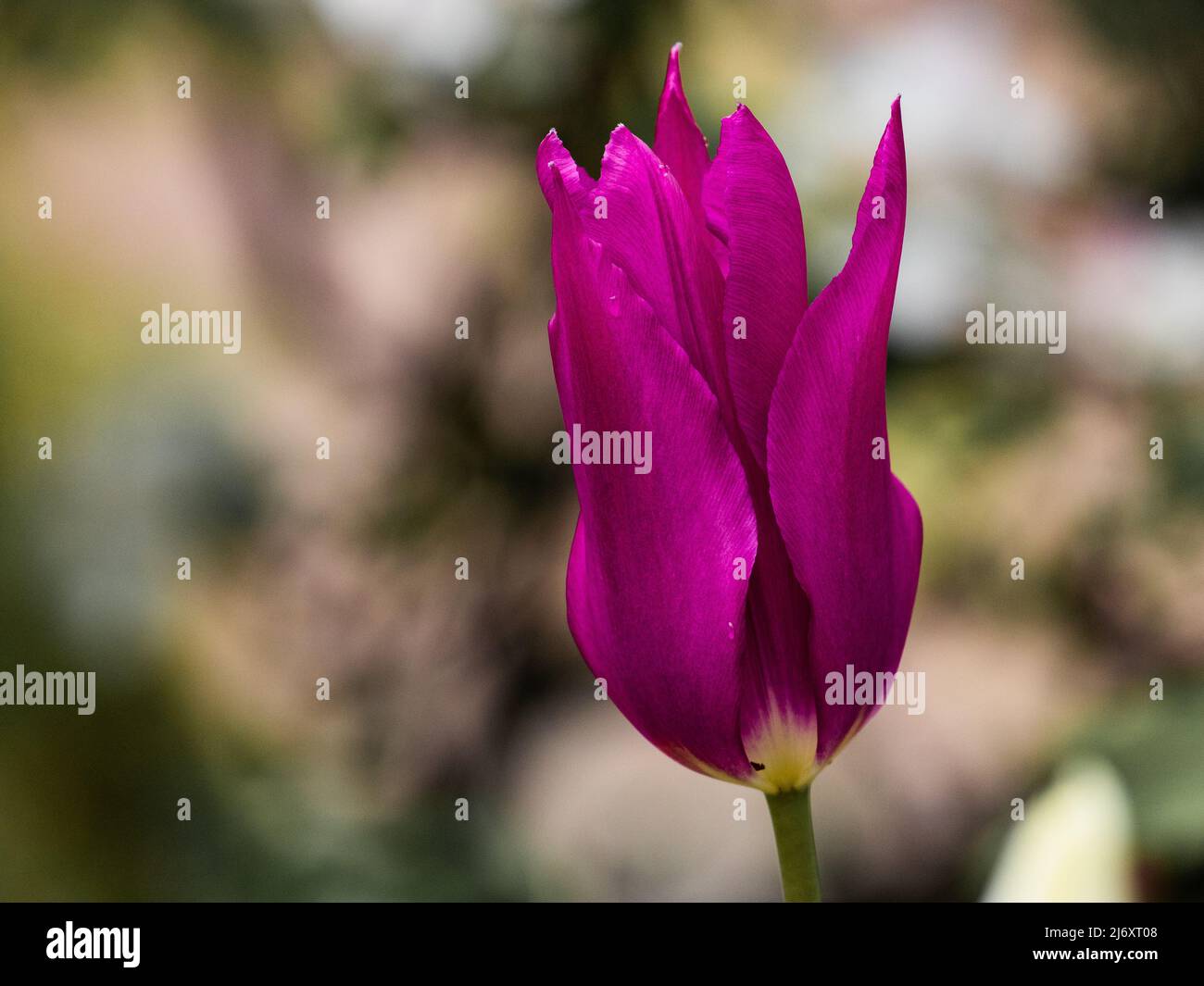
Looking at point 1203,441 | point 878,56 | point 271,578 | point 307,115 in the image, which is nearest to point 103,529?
point 271,578

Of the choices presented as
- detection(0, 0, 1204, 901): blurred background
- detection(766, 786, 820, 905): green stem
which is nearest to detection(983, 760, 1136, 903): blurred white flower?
detection(766, 786, 820, 905): green stem

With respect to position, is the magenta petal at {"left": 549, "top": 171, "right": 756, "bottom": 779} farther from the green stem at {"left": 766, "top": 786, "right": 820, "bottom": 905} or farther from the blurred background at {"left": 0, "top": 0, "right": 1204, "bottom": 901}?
the blurred background at {"left": 0, "top": 0, "right": 1204, "bottom": 901}

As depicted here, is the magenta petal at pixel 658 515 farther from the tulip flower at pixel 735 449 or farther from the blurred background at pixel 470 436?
the blurred background at pixel 470 436

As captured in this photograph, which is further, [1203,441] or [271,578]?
[271,578]

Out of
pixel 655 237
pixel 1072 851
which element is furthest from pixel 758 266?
pixel 1072 851

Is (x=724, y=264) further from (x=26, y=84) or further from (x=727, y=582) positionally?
Result: (x=26, y=84)

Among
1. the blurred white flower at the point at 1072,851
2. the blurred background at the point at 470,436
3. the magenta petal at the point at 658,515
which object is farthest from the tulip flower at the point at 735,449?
the blurred background at the point at 470,436

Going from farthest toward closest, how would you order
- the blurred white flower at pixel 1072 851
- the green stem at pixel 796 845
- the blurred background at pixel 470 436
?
1. the blurred background at pixel 470 436
2. the blurred white flower at pixel 1072 851
3. the green stem at pixel 796 845
